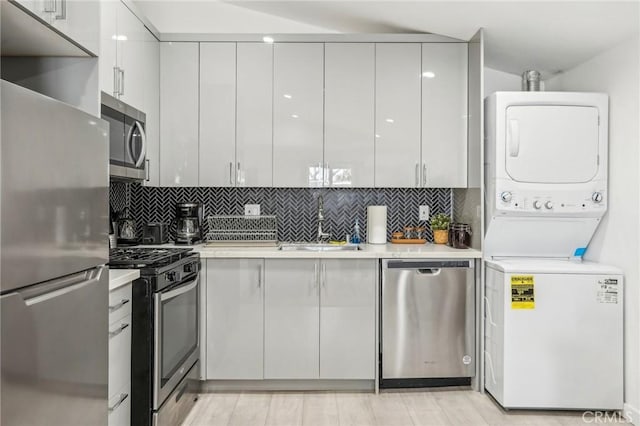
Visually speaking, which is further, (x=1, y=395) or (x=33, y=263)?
(x=33, y=263)

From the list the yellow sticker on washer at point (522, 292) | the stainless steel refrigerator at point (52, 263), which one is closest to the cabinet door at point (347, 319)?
the yellow sticker on washer at point (522, 292)

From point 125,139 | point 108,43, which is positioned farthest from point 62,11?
point 125,139

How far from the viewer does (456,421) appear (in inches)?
104

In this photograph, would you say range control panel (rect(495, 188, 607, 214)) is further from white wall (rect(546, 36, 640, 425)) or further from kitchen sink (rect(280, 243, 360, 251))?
kitchen sink (rect(280, 243, 360, 251))

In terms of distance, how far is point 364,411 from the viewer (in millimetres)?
2777

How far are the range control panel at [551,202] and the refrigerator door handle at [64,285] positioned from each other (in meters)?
2.23

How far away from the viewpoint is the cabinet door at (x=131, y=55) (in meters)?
2.58

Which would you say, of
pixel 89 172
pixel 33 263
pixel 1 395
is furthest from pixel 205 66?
pixel 1 395

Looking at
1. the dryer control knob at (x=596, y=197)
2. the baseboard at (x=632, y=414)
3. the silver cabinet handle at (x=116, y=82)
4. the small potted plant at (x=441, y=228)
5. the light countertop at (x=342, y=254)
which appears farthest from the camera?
the small potted plant at (x=441, y=228)

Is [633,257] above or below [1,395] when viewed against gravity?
above

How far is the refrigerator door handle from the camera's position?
1291 mm

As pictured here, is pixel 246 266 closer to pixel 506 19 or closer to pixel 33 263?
pixel 33 263

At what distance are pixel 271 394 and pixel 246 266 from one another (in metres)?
0.84

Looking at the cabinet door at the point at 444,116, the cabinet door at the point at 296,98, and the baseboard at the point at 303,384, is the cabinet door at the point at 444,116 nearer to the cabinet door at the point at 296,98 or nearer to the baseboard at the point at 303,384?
the cabinet door at the point at 296,98
